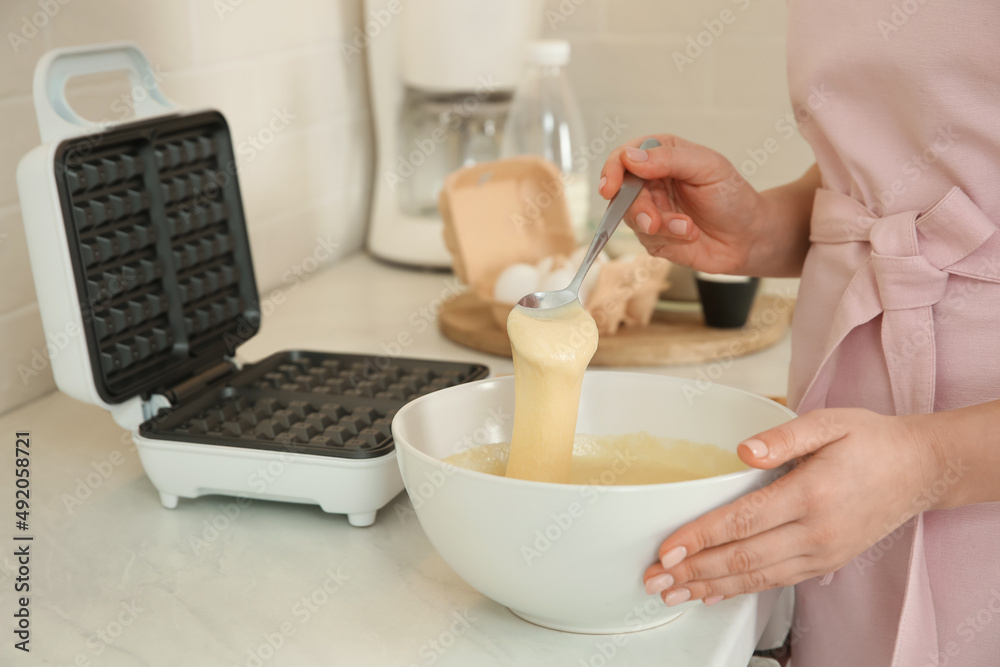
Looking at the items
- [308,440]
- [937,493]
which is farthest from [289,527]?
[937,493]

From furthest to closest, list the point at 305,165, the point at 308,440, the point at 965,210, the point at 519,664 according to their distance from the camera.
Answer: the point at 305,165 < the point at 308,440 < the point at 965,210 < the point at 519,664

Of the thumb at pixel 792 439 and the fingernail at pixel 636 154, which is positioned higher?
the fingernail at pixel 636 154

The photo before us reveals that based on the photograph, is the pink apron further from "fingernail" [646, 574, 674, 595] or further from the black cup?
the black cup

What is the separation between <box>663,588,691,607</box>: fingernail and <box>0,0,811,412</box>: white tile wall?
Answer: 2.75 feet

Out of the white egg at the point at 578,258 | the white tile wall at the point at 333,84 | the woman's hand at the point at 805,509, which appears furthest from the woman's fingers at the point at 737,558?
the white tile wall at the point at 333,84

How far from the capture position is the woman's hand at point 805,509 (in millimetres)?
603

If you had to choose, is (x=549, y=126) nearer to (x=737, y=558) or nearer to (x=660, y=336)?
(x=660, y=336)

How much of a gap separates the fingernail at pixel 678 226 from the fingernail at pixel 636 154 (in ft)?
0.27

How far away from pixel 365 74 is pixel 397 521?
1180 millimetres

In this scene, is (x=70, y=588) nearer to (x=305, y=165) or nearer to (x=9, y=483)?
(x=9, y=483)

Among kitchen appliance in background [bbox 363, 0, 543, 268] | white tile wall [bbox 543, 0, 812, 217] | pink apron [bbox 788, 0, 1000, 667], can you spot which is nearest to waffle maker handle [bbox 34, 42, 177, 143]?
pink apron [bbox 788, 0, 1000, 667]

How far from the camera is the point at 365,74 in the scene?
181 cm

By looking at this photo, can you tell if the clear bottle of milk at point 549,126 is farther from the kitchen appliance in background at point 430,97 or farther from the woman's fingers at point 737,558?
the woman's fingers at point 737,558

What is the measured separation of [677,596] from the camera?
2.01 ft
